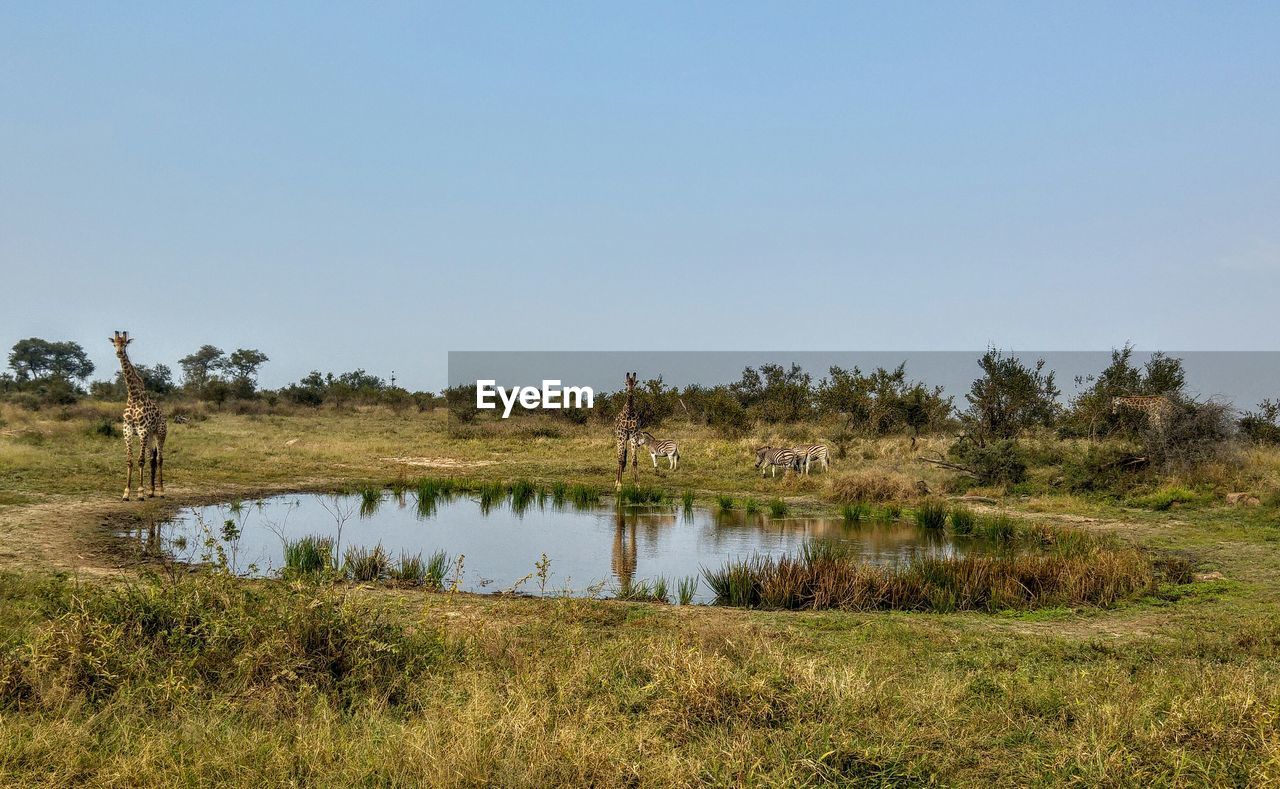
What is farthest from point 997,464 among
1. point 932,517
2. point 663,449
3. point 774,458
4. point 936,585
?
point 936,585

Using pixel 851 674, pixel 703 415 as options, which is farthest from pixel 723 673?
pixel 703 415

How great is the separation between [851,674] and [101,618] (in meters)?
4.90

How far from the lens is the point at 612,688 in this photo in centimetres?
571

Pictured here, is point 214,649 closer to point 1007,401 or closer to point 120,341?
point 120,341

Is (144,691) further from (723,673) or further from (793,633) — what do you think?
(793,633)

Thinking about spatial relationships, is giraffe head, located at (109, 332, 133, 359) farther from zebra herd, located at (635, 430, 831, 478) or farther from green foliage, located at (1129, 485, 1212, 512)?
green foliage, located at (1129, 485, 1212, 512)

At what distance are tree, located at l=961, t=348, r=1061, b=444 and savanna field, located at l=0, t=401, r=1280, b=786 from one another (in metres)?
14.6

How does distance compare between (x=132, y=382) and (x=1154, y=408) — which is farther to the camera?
(x=1154, y=408)

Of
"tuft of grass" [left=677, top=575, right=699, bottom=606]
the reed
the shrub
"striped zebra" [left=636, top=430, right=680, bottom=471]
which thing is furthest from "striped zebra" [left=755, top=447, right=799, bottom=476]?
the reed

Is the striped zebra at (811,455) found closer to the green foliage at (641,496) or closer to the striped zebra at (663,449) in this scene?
the striped zebra at (663,449)

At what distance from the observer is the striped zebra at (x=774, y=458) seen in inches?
949

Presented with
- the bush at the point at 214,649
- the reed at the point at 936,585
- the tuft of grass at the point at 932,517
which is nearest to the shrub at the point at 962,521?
the tuft of grass at the point at 932,517

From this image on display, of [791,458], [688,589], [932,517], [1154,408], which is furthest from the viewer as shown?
[791,458]

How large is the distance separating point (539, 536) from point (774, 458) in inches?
425
